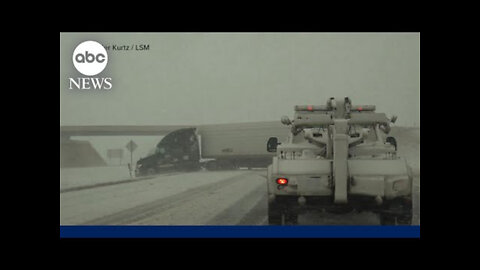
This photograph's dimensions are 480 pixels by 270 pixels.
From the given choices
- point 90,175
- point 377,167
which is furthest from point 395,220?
point 90,175

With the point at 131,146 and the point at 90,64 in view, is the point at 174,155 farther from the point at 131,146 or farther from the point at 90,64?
the point at 90,64

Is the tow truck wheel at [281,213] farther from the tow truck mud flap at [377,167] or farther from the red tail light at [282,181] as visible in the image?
the tow truck mud flap at [377,167]

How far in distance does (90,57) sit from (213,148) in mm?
3721

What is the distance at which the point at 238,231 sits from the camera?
359 inches

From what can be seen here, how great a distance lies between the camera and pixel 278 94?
32.3 ft

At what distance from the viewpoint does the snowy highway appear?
9195mm

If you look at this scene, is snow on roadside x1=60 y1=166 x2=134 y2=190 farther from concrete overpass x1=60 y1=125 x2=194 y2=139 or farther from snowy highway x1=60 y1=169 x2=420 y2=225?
concrete overpass x1=60 y1=125 x2=194 y2=139

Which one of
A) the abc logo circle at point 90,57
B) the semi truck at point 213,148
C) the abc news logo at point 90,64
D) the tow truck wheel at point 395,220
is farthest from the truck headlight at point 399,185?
the abc logo circle at point 90,57

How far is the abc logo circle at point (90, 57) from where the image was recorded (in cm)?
962

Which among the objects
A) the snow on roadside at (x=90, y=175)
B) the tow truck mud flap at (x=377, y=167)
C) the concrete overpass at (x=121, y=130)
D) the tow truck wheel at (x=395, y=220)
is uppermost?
the concrete overpass at (x=121, y=130)

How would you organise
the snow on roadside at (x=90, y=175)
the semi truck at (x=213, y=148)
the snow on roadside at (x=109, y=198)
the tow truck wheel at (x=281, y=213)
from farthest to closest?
the semi truck at (x=213, y=148) < the snow on roadside at (x=90, y=175) < the snow on roadside at (x=109, y=198) < the tow truck wheel at (x=281, y=213)

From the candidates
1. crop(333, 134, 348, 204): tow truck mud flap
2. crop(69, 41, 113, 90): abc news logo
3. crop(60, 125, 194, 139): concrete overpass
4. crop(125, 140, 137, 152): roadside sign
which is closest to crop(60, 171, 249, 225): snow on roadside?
crop(125, 140, 137, 152): roadside sign

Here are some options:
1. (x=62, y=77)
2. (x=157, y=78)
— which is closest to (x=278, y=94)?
(x=157, y=78)
